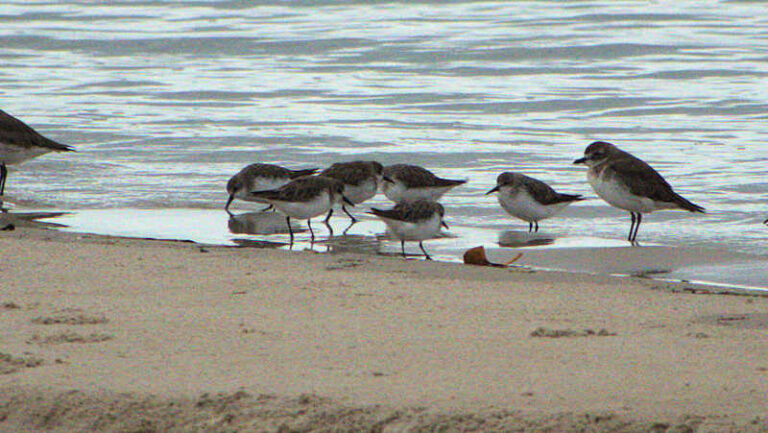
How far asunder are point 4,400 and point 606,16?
91.0 ft

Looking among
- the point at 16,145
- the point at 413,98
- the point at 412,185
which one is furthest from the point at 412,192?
the point at 413,98

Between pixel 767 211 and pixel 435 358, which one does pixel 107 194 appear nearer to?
pixel 767 211

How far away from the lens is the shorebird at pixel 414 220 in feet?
33.8

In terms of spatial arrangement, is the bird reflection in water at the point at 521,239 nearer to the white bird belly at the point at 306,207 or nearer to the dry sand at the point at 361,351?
the white bird belly at the point at 306,207

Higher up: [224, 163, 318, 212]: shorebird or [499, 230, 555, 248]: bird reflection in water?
[224, 163, 318, 212]: shorebird

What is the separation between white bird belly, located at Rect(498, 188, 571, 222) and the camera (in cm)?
1171

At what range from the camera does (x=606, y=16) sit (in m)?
31.9

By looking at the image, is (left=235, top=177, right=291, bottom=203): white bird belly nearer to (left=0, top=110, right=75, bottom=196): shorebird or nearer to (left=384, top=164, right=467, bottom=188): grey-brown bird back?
(left=384, top=164, right=467, bottom=188): grey-brown bird back

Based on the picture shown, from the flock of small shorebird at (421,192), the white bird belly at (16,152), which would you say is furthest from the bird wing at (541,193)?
the white bird belly at (16,152)

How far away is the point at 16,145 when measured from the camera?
13.9 metres

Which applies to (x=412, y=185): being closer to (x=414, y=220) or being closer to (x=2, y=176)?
(x=414, y=220)

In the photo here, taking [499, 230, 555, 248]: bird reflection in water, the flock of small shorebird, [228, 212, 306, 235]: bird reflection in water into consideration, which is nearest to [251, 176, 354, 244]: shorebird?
the flock of small shorebird

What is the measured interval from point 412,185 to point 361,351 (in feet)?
21.0

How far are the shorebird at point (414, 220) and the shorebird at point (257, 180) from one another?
2.36m
